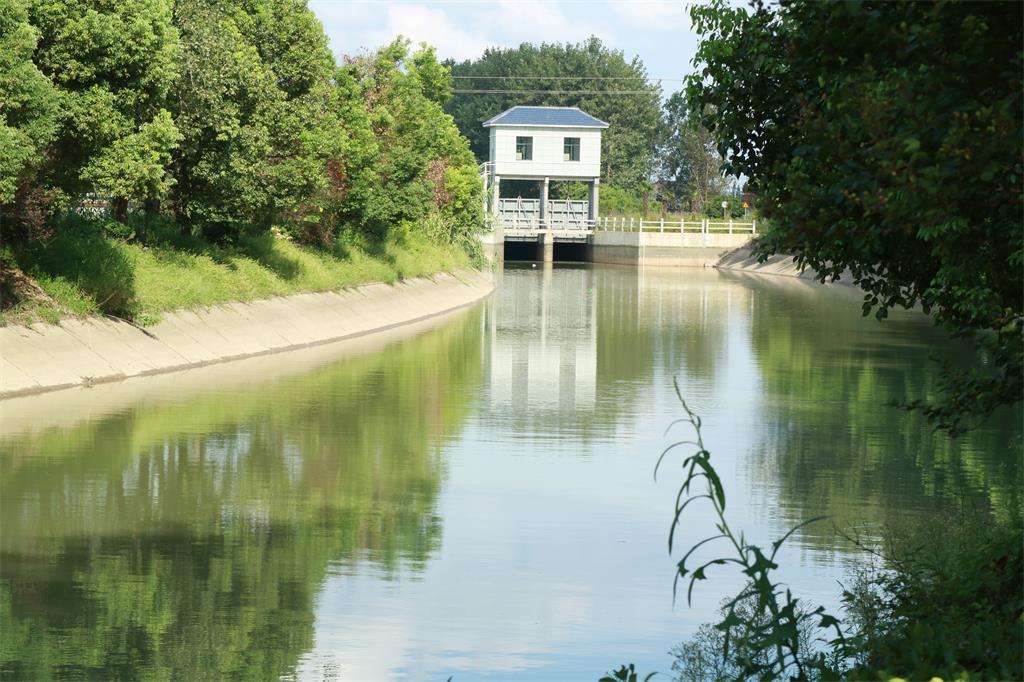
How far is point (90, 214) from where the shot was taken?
111ft

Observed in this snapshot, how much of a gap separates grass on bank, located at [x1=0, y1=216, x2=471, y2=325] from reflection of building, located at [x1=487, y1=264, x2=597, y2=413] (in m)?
5.10

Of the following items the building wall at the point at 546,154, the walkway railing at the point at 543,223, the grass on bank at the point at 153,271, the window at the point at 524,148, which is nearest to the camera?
the grass on bank at the point at 153,271

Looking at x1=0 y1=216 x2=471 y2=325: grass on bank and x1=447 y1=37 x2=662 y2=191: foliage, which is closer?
x1=0 y1=216 x2=471 y2=325: grass on bank

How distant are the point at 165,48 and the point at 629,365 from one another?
12.1 meters

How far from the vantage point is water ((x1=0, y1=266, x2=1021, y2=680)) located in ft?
37.6

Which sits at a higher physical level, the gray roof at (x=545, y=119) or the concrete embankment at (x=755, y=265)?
the gray roof at (x=545, y=119)

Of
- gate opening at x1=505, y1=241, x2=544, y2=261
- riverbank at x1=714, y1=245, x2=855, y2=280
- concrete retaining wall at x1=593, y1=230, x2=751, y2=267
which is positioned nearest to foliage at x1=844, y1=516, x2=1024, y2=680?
riverbank at x1=714, y1=245, x2=855, y2=280

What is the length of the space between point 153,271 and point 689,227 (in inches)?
2690

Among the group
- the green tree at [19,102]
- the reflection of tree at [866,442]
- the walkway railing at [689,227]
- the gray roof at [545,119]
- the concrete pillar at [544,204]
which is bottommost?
the reflection of tree at [866,442]

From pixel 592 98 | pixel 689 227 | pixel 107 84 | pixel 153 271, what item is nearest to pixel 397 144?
pixel 153 271

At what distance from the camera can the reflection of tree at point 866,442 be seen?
17.1m

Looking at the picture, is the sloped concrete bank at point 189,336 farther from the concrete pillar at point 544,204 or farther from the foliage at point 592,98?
the foliage at point 592,98

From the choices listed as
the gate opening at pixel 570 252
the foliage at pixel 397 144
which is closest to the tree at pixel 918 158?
the foliage at pixel 397 144

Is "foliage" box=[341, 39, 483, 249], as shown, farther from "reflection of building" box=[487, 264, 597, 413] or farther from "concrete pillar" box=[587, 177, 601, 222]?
"concrete pillar" box=[587, 177, 601, 222]
